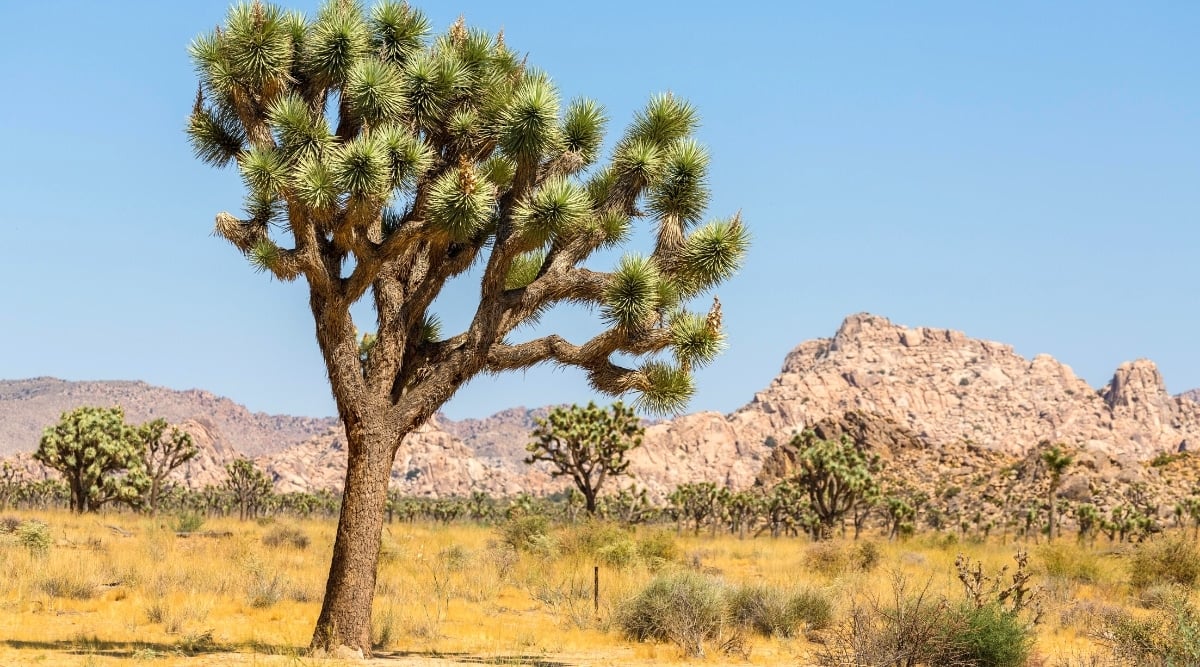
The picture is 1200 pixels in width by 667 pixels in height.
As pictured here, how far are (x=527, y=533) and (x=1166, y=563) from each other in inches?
504

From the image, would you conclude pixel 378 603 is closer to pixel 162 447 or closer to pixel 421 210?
pixel 421 210

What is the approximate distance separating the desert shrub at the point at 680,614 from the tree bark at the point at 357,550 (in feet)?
12.7

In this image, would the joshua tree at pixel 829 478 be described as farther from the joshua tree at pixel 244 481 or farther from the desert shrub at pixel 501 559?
the joshua tree at pixel 244 481

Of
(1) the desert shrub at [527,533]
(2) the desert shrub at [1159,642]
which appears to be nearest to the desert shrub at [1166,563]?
(2) the desert shrub at [1159,642]

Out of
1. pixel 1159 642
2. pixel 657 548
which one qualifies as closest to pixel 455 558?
pixel 657 548

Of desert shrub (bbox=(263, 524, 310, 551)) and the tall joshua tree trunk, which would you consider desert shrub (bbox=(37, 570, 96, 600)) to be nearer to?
the tall joshua tree trunk

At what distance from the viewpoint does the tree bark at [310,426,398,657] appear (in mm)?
10789

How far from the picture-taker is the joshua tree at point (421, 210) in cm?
1084

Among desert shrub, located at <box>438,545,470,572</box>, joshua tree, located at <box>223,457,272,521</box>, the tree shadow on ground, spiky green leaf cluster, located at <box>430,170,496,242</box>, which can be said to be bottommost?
the tree shadow on ground

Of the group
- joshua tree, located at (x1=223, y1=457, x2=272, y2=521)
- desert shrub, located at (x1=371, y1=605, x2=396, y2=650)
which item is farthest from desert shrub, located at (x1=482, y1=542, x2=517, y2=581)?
joshua tree, located at (x1=223, y1=457, x2=272, y2=521)

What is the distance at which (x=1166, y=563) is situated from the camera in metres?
20.1

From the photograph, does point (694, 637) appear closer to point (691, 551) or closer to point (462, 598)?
point (462, 598)

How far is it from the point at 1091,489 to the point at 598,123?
64.1 m

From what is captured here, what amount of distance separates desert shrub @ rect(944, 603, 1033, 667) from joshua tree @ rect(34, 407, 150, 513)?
110 ft
